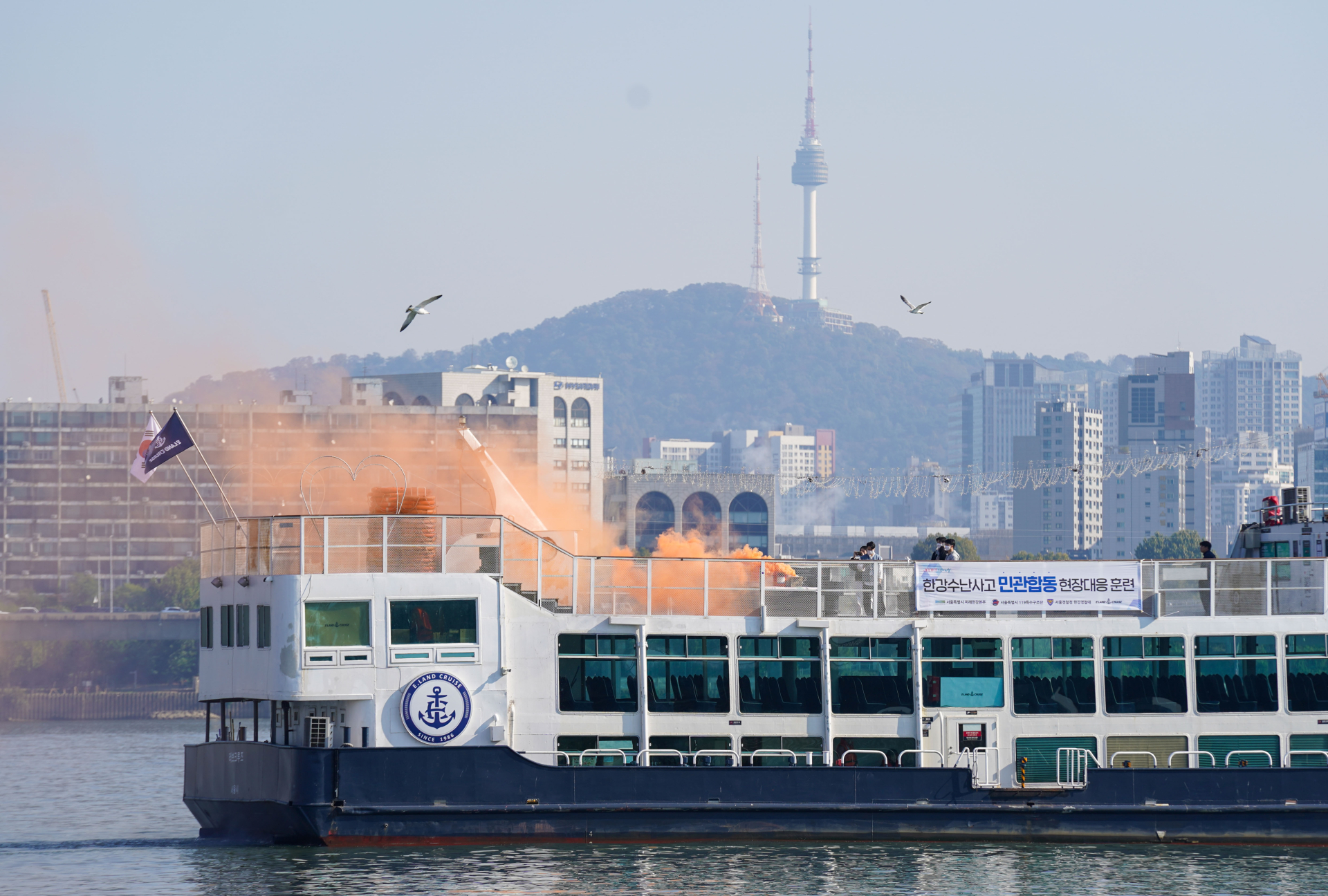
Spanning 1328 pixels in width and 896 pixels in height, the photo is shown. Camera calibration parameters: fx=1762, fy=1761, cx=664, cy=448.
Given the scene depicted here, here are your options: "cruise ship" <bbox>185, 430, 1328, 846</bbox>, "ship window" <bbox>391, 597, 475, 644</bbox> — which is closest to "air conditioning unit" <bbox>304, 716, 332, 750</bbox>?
"cruise ship" <bbox>185, 430, 1328, 846</bbox>

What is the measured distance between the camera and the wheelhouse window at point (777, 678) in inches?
1505

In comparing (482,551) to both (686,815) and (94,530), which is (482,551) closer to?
(686,815)

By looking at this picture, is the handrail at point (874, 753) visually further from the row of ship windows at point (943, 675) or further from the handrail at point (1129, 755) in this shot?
the handrail at point (1129, 755)

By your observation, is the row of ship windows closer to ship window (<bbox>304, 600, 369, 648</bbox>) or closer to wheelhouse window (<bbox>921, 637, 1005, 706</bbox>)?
wheelhouse window (<bbox>921, 637, 1005, 706</bbox>)

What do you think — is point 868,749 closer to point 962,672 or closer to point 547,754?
point 962,672

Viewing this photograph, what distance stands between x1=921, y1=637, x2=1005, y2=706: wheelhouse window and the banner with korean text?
79 cm

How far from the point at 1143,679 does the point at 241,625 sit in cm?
1982

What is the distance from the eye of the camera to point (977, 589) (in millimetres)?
39000

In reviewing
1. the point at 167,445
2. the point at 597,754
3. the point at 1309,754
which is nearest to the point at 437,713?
the point at 597,754

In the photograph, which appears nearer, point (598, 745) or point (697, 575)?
point (598, 745)

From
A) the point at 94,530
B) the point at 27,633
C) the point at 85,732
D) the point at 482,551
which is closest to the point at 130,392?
the point at 94,530

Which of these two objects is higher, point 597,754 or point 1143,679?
point 1143,679

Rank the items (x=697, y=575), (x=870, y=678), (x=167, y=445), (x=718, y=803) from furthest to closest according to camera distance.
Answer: (x=167, y=445)
(x=697, y=575)
(x=870, y=678)
(x=718, y=803)

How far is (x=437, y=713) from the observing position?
120 ft
